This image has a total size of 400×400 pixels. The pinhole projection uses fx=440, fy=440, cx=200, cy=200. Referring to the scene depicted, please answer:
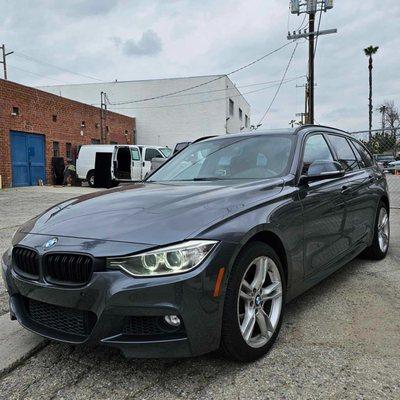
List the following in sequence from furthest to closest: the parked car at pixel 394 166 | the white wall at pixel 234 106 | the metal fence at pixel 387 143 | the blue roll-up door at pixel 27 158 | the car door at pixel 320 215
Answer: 1. the white wall at pixel 234 106
2. the blue roll-up door at pixel 27 158
3. the parked car at pixel 394 166
4. the metal fence at pixel 387 143
5. the car door at pixel 320 215

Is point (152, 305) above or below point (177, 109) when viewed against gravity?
below

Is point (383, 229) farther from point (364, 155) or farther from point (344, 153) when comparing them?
point (344, 153)

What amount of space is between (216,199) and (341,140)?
8.59 ft

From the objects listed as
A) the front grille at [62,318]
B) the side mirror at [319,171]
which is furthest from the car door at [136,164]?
the front grille at [62,318]

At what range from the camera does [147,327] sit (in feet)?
7.88

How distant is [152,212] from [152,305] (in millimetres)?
647

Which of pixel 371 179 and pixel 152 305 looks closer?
pixel 152 305

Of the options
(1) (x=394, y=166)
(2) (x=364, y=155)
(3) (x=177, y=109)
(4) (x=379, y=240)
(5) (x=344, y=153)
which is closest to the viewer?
(5) (x=344, y=153)

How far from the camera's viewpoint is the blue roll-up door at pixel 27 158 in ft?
62.3

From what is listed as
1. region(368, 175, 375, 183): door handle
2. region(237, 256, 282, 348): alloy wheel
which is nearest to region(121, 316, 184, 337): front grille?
region(237, 256, 282, 348): alloy wheel

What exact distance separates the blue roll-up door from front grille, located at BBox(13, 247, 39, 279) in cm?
1744

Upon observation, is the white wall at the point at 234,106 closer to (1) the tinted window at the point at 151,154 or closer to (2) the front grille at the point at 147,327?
(1) the tinted window at the point at 151,154

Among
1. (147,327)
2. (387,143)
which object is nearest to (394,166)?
(387,143)

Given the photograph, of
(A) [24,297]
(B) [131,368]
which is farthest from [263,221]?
(A) [24,297]
